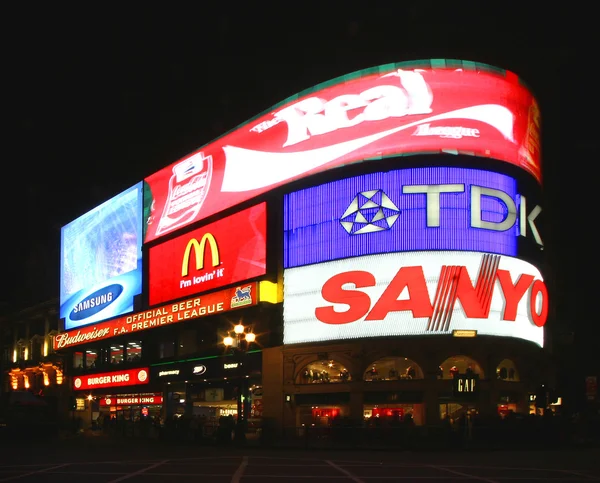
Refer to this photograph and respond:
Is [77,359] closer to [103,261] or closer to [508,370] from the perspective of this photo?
[103,261]

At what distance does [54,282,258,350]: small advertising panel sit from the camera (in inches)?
1831

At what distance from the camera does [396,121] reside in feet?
139

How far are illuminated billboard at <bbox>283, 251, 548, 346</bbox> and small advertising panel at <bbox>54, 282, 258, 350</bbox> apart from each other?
506 centimetres

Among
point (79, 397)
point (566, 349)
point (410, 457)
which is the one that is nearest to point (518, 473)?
point (410, 457)

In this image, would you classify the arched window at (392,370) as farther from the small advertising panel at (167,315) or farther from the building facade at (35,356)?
the building facade at (35,356)

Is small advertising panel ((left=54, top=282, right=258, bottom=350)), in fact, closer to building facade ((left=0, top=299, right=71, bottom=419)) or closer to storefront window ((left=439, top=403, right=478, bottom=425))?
building facade ((left=0, top=299, right=71, bottom=419))

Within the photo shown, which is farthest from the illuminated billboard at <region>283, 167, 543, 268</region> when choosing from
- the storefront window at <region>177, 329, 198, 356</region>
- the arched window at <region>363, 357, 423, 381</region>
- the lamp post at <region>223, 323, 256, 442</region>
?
the storefront window at <region>177, 329, 198, 356</region>

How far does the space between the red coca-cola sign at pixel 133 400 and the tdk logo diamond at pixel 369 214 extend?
80.7 ft

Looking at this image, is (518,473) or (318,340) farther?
(318,340)

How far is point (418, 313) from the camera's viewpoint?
3931cm

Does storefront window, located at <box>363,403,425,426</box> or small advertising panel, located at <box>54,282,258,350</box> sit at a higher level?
small advertising panel, located at <box>54,282,258,350</box>

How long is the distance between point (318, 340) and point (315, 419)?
15.6ft

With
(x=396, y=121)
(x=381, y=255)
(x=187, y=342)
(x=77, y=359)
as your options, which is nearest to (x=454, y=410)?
(x=381, y=255)

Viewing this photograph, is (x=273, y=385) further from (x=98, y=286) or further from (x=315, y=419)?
(x=98, y=286)
